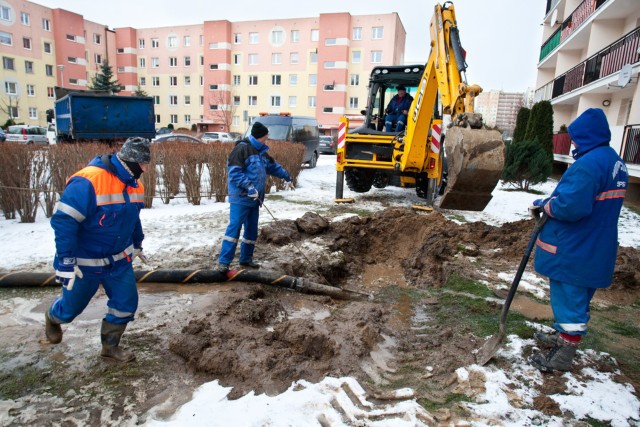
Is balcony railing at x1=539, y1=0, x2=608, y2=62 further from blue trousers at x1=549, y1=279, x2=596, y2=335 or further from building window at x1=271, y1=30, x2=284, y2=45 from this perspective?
building window at x1=271, y1=30, x2=284, y2=45

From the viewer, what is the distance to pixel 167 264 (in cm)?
521

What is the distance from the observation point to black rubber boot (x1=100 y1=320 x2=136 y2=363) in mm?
3025

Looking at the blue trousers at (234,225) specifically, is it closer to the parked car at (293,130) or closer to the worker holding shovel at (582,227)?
the worker holding shovel at (582,227)

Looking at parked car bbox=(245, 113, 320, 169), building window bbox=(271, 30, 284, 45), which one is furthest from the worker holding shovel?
building window bbox=(271, 30, 284, 45)

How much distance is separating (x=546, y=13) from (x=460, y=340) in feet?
104

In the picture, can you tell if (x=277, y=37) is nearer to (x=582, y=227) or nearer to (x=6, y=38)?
(x=6, y=38)

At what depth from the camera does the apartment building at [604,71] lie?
11875mm

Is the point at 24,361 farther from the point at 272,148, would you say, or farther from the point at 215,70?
the point at 215,70

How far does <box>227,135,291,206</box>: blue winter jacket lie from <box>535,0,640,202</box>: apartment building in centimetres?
1053

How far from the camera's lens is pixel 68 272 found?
2729mm

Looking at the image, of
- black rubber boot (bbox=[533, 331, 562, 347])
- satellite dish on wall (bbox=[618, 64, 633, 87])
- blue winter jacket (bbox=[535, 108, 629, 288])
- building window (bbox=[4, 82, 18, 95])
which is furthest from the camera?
building window (bbox=[4, 82, 18, 95])

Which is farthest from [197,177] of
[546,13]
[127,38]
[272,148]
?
[127,38]

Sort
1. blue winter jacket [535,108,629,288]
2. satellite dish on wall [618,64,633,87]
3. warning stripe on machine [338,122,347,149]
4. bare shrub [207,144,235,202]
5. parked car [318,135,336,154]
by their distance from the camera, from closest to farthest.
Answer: blue winter jacket [535,108,629,288] → bare shrub [207,144,235,202] → warning stripe on machine [338,122,347,149] → satellite dish on wall [618,64,633,87] → parked car [318,135,336,154]

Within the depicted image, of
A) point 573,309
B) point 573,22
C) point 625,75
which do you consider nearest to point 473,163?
point 573,309
